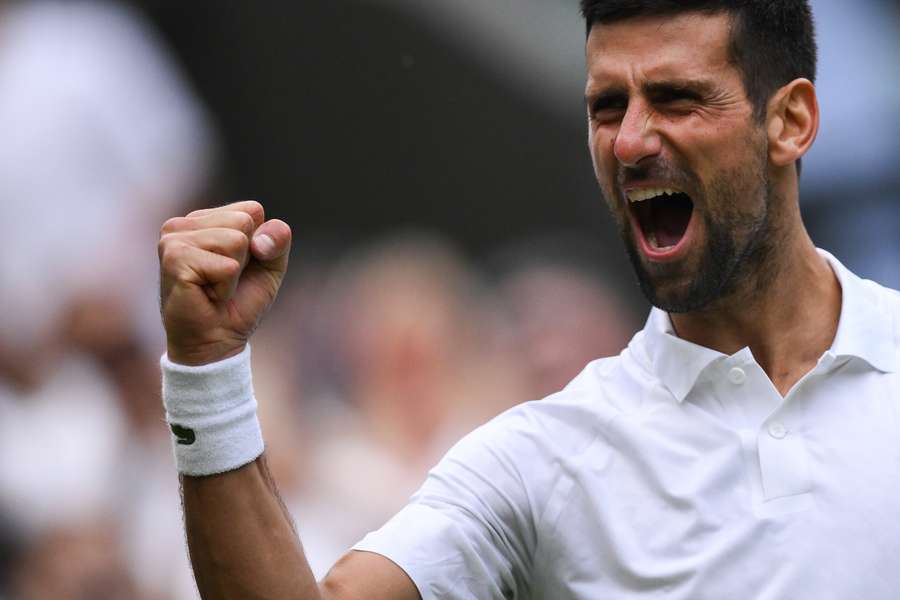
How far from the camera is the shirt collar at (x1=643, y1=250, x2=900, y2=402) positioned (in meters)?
2.50

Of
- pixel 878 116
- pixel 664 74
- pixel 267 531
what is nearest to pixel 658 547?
pixel 267 531

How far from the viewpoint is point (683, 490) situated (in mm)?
2391

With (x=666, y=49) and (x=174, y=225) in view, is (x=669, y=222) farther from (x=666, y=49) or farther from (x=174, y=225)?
(x=174, y=225)

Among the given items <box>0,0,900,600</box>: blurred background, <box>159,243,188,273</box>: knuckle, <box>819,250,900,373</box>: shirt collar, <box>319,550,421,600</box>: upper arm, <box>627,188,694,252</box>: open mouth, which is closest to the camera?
<box>159,243,188,273</box>: knuckle

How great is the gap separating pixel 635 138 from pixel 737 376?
1.51 ft

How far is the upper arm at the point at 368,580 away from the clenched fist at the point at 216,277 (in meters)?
0.42

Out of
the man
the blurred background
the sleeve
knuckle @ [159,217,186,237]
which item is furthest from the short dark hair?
the blurred background

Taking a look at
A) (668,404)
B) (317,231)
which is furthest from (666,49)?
(317,231)

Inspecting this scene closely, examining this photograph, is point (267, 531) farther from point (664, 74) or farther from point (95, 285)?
point (95, 285)

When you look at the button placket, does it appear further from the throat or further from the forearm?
the forearm

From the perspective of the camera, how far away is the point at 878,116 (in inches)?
212

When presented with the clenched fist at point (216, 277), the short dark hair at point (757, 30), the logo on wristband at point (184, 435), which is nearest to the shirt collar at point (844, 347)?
the short dark hair at point (757, 30)

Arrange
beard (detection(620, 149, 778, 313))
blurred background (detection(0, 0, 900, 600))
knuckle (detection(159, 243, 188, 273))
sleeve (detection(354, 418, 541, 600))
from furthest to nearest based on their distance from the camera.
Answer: blurred background (detection(0, 0, 900, 600)), beard (detection(620, 149, 778, 313)), sleeve (detection(354, 418, 541, 600)), knuckle (detection(159, 243, 188, 273))

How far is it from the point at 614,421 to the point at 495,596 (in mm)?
367
